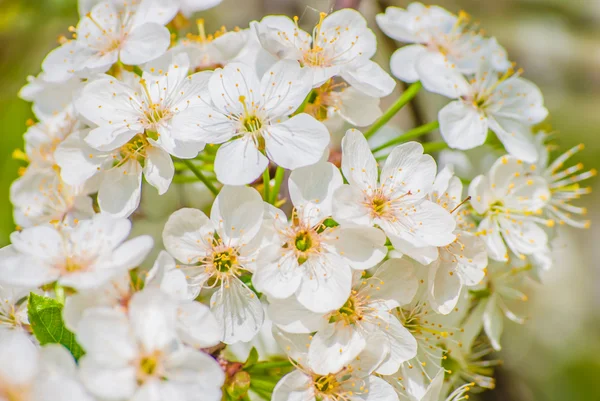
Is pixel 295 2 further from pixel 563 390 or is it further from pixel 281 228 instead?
pixel 563 390

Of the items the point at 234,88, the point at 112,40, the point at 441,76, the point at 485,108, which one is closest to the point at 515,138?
the point at 485,108

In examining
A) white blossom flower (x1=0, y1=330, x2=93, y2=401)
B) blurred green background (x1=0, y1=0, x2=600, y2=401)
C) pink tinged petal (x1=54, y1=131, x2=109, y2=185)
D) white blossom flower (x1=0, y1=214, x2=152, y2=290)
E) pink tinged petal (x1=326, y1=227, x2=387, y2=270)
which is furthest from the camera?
blurred green background (x1=0, y1=0, x2=600, y2=401)

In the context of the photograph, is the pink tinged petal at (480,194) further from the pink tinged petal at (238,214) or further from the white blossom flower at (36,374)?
the white blossom flower at (36,374)

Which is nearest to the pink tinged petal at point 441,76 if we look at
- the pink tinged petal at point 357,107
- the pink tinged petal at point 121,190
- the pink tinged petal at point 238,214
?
the pink tinged petal at point 357,107

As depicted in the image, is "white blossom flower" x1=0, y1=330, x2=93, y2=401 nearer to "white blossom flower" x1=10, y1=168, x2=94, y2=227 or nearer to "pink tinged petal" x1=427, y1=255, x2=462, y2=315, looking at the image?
"white blossom flower" x1=10, y1=168, x2=94, y2=227

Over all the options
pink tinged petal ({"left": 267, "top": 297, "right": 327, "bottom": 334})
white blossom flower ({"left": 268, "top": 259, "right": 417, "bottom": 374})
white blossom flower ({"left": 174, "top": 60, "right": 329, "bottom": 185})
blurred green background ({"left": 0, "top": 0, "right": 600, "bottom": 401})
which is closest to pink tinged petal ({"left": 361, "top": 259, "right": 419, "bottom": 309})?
white blossom flower ({"left": 268, "top": 259, "right": 417, "bottom": 374})

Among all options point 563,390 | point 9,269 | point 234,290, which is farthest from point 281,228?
point 563,390
